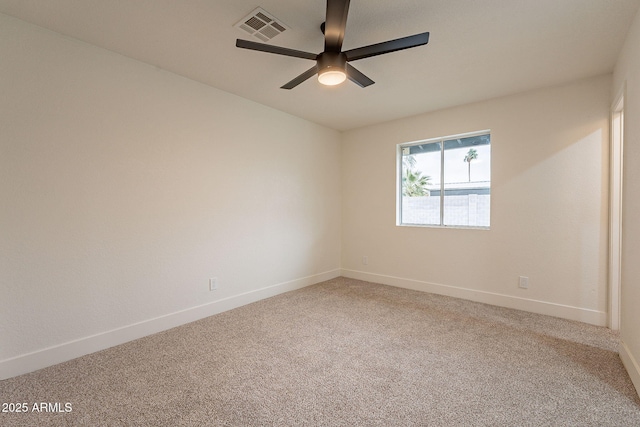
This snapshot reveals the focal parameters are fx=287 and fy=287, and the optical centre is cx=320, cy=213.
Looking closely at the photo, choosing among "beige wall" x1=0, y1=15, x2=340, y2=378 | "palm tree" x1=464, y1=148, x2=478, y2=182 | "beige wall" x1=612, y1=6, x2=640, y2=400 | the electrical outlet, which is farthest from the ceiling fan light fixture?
the electrical outlet

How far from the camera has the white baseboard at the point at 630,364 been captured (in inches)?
70.3

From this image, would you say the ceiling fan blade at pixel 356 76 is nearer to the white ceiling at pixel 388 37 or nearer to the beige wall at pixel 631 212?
the white ceiling at pixel 388 37

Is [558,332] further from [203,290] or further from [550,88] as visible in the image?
[203,290]

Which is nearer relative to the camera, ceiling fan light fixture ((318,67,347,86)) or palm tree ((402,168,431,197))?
ceiling fan light fixture ((318,67,347,86))

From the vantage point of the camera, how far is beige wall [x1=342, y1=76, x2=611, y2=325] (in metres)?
2.88

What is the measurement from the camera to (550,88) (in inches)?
122

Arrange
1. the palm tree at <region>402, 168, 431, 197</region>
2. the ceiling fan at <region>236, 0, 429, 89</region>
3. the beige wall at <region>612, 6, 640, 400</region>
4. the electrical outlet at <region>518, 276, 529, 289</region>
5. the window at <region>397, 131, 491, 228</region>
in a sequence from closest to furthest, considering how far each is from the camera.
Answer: the ceiling fan at <region>236, 0, 429, 89</region>
the beige wall at <region>612, 6, 640, 400</region>
the electrical outlet at <region>518, 276, 529, 289</region>
the window at <region>397, 131, 491, 228</region>
the palm tree at <region>402, 168, 431, 197</region>

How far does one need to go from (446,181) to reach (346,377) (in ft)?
9.75

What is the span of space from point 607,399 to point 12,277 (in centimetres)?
394

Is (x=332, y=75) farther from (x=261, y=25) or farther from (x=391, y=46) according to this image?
(x=261, y=25)

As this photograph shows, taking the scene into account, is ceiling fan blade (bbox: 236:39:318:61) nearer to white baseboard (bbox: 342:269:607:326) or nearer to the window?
the window

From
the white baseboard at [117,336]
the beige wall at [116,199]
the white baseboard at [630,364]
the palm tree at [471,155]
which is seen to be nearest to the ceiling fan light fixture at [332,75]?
the beige wall at [116,199]

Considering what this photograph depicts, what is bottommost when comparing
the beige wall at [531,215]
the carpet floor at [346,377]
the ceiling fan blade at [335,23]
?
the carpet floor at [346,377]

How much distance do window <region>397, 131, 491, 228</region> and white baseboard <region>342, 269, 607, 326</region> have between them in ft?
2.77
